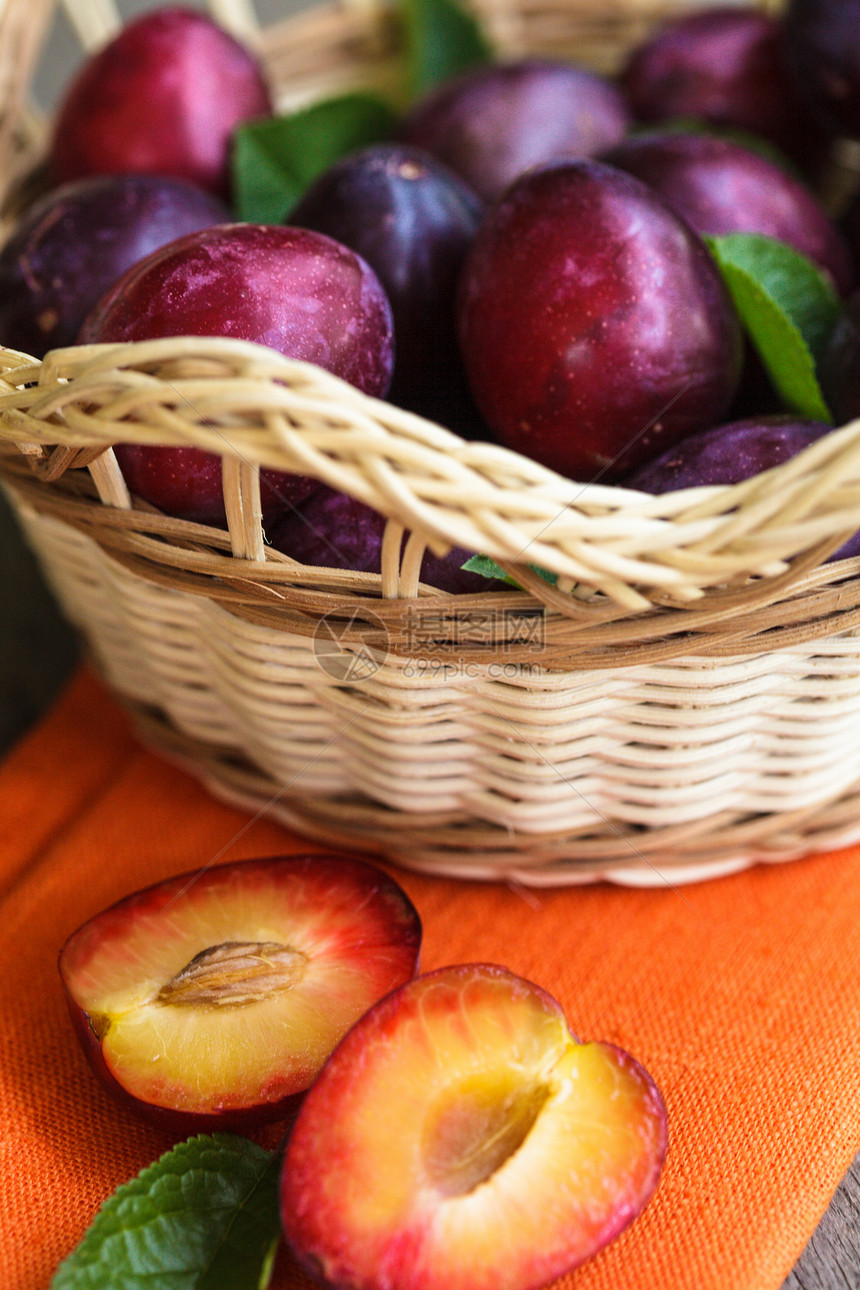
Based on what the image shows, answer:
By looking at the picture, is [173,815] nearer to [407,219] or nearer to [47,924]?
[47,924]

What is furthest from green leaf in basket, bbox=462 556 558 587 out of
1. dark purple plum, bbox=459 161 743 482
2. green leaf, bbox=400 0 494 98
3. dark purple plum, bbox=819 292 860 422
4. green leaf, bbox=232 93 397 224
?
green leaf, bbox=400 0 494 98

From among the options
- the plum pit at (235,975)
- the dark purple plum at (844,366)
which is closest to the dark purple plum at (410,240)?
the dark purple plum at (844,366)

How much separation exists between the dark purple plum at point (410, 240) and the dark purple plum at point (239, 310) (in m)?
0.09

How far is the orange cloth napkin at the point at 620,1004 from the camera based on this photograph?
1.32 ft

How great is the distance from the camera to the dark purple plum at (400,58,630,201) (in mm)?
718

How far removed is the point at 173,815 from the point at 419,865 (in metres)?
0.15

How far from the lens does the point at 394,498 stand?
33cm

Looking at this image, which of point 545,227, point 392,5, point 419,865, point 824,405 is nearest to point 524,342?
point 545,227

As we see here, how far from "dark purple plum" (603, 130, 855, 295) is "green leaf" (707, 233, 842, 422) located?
2.2 inches

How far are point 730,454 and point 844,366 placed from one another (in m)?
0.13

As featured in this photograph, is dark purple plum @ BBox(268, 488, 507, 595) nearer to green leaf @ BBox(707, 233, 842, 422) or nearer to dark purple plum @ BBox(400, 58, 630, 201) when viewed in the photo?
green leaf @ BBox(707, 233, 842, 422)

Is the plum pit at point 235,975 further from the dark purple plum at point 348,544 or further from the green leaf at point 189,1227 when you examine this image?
the dark purple plum at point 348,544

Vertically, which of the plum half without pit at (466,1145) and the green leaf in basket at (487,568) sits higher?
the green leaf in basket at (487,568)

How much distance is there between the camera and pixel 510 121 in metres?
0.72
